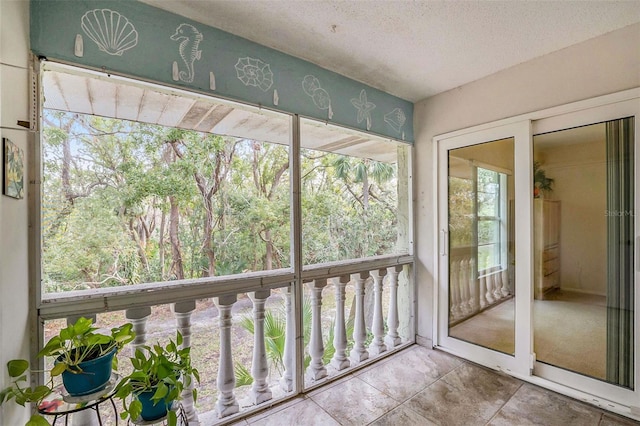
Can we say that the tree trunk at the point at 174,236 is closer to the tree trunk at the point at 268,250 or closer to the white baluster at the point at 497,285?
the tree trunk at the point at 268,250

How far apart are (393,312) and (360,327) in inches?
17.6

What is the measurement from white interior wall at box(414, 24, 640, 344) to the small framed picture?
2.73 metres

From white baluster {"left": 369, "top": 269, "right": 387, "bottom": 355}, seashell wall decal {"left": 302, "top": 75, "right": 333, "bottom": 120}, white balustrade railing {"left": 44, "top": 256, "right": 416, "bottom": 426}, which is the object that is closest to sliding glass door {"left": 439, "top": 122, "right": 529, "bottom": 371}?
white balustrade railing {"left": 44, "top": 256, "right": 416, "bottom": 426}

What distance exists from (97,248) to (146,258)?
1.47ft

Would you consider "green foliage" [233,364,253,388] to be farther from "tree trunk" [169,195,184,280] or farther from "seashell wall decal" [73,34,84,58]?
"seashell wall decal" [73,34,84,58]

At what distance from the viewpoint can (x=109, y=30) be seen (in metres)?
1.36

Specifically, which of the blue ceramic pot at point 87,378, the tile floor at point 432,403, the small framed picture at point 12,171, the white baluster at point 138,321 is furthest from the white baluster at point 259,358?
the small framed picture at point 12,171

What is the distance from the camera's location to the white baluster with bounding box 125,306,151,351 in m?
1.42

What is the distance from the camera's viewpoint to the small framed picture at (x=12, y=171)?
0.95m

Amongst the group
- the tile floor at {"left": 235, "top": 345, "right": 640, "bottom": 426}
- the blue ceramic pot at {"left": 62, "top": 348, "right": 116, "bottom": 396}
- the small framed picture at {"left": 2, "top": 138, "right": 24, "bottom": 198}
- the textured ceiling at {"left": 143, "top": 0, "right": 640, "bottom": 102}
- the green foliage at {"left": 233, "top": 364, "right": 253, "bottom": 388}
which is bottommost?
the green foliage at {"left": 233, "top": 364, "right": 253, "bottom": 388}

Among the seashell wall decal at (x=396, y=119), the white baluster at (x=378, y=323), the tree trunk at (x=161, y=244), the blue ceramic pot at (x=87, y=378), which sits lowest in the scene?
the white baluster at (x=378, y=323)

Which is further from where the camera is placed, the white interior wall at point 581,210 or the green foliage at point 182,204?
the green foliage at point 182,204

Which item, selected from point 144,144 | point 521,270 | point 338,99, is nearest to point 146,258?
point 144,144

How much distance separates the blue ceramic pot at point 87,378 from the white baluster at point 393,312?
2.19 meters
